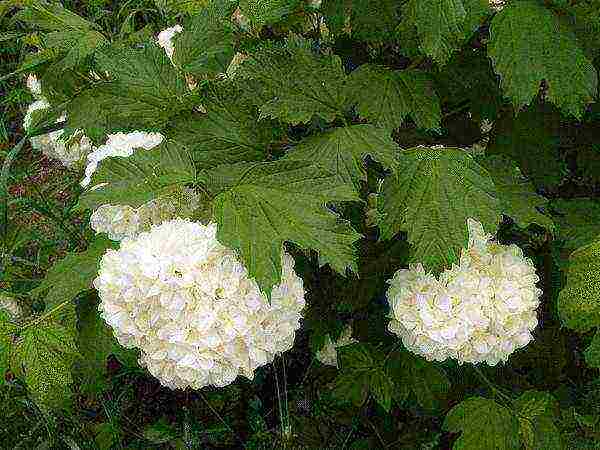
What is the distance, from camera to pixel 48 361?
5.86 feet

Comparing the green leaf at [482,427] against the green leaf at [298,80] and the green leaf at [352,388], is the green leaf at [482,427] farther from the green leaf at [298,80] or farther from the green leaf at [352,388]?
the green leaf at [298,80]

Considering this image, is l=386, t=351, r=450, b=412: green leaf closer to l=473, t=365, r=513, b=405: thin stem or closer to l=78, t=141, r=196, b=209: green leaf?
l=473, t=365, r=513, b=405: thin stem

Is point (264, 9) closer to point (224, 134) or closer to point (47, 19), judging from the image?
point (224, 134)

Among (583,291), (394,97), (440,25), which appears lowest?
(583,291)

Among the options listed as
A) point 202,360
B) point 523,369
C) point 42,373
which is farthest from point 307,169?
point 523,369

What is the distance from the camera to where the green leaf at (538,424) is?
6.65ft

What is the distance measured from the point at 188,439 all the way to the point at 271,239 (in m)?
1.80

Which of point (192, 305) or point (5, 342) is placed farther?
point (5, 342)

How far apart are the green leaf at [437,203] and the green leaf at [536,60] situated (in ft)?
0.86

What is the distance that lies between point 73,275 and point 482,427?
113cm

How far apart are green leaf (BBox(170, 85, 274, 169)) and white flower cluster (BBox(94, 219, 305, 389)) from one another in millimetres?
279

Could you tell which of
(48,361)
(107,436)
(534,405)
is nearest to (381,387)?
(534,405)

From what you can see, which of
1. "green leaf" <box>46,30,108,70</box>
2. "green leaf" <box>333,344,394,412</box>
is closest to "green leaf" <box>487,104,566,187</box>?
"green leaf" <box>333,344,394,412</box>

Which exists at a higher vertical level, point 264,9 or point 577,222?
point 264,9
